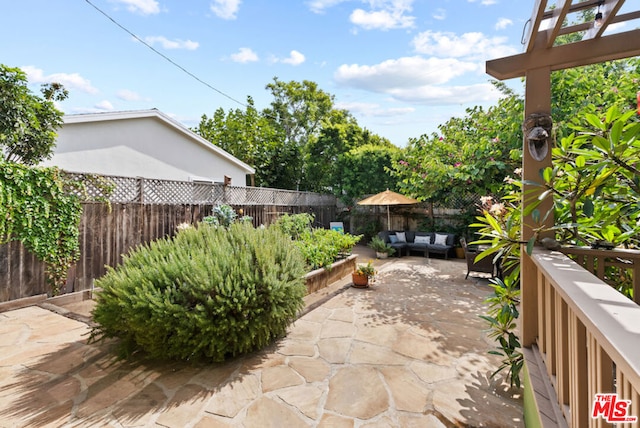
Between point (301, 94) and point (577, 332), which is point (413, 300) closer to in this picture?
point (577, 332)

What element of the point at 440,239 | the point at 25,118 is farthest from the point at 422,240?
the point at 25,118

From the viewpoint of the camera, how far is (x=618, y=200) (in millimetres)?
1908

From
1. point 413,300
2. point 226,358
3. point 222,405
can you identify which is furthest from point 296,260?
point 413,300

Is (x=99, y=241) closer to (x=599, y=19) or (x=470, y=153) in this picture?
(x=599, y=19)

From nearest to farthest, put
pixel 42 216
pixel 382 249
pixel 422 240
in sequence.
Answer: pixel 42 216 → pixel 382 249 → pixel 422 240

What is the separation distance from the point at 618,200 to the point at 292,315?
9.49 feet

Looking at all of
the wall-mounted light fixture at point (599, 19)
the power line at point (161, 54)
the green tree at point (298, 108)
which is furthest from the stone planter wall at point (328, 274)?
the green tree at point (298, 108)

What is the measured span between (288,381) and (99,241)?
475 cm

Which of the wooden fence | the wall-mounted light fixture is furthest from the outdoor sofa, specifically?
the wall-mounted light fixture

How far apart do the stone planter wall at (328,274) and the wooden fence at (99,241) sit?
120 inches

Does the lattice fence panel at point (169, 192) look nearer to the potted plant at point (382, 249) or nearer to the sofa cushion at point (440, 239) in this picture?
the potted plant at point (382, 249)

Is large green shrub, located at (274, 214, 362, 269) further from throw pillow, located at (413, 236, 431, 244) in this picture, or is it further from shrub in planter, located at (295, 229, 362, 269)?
throw pillow, located at (413, 236, 431, 244)

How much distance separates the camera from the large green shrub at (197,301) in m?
2.58

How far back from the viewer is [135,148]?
28.3 ft
